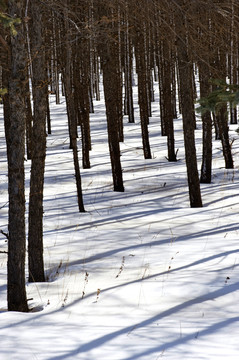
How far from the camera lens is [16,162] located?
18.4ft

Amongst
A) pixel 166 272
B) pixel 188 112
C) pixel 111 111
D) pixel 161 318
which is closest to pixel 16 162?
pixel 161 318

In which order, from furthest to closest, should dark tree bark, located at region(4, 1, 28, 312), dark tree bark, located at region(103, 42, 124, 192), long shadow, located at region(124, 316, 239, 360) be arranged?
dark tree bark, located at region(103, 42, 124, 192)
dark tree bark, located at region(4, 1, 28, 312)
long shadow, located at region(124, 316, 239, 360)

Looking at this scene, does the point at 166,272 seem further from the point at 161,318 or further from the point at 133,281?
the point at 161,318

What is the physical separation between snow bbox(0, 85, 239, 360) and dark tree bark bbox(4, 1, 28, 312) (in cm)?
36

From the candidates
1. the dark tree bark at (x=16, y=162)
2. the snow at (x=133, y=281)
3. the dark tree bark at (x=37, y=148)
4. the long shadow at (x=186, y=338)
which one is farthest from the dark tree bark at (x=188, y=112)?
the long shadow at (x=186, y=338)

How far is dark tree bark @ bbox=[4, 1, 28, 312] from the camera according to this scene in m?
5.50

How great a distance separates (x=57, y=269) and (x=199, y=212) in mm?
4726

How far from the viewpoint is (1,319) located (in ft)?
17.3

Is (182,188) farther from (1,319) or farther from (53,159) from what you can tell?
(1,319)

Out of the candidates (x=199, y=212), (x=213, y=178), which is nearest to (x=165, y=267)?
(x=199, y=212)

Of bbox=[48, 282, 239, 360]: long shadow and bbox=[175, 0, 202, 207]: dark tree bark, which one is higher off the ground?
bbox=[175, 0, 202, 207]: dark tree bark

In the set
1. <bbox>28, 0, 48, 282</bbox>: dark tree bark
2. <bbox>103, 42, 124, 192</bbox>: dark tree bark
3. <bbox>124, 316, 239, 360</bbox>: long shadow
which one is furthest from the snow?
<bbox>103, 42, 124, 192</bbox>: dark tree bark

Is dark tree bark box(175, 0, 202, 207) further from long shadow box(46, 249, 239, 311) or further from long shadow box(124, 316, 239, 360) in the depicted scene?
long shadow box(124, 316, 239, 360)

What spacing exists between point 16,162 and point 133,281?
7.20ft
